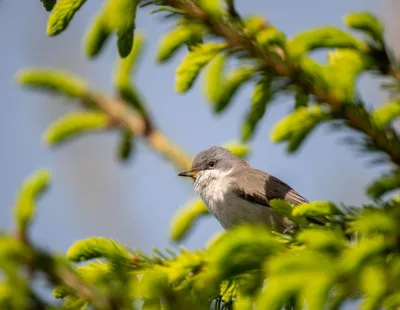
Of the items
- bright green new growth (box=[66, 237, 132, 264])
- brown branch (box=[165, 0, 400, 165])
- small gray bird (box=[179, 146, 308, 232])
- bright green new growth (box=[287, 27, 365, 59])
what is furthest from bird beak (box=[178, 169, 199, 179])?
bright green new growth (box=[287, 27, 365, 59])

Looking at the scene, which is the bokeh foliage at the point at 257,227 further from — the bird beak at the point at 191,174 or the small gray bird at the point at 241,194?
the bird beak at the point at 191,174

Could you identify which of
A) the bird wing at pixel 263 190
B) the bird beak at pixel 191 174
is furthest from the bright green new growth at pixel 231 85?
the bird beak at pixel 191 174

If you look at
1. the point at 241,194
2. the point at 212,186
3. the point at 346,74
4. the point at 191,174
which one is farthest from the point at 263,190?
the point at 346,74

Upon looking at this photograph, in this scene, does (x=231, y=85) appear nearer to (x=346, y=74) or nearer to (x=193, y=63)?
(x=193, y=63)

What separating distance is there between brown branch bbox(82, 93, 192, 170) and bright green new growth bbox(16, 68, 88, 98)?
0.32 ft

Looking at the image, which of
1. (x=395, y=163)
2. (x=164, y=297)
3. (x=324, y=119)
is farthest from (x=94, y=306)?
(x=395, y=163)

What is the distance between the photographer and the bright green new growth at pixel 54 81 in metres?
3.59

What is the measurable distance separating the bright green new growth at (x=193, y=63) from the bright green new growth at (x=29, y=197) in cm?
75

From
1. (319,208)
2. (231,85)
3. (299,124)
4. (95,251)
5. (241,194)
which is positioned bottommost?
(241,194)

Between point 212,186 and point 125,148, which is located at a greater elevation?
point 125,148

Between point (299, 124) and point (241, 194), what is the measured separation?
321 centimetres

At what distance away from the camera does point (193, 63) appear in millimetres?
2168

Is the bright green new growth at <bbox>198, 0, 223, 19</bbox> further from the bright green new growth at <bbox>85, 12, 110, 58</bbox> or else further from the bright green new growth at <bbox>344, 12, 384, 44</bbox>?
the bright green new growth at <bbox>85, 12, 110, 58</bbox>

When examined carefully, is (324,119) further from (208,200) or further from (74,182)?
(74,182)
